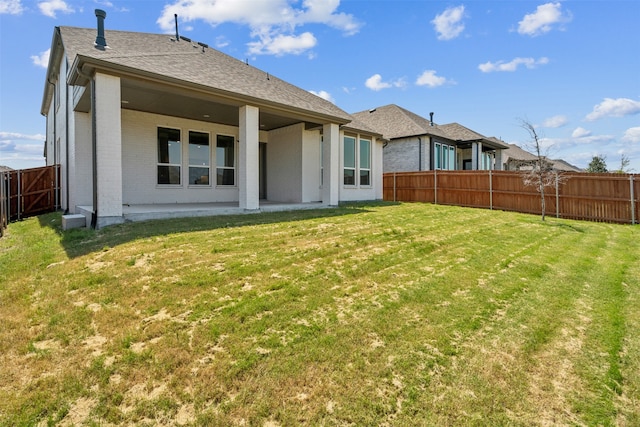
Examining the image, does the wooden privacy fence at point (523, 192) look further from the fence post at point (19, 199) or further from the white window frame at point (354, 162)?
the fence post at point (19, 199)

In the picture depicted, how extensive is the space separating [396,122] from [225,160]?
1426cm

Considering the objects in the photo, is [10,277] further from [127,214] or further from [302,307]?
[302,307]

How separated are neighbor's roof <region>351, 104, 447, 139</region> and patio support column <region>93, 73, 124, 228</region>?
50.6 feet

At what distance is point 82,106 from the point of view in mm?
9234

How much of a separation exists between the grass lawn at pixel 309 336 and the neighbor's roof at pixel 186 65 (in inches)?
171

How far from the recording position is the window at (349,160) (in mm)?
14711

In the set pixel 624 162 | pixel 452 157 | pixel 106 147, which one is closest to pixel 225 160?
pixel 106 147

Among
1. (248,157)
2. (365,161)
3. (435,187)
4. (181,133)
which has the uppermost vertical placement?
(181,133)

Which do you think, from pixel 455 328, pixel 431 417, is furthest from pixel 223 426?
pixel 455 328

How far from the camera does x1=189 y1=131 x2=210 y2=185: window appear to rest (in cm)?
1262

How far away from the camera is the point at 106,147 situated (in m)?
7.33

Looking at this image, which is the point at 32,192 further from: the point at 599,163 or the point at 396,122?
the point at 599,163

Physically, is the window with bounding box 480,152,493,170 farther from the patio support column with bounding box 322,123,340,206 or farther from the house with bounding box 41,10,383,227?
the patio support column with bounding box 322,123,340,206

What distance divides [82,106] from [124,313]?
8358 mm
